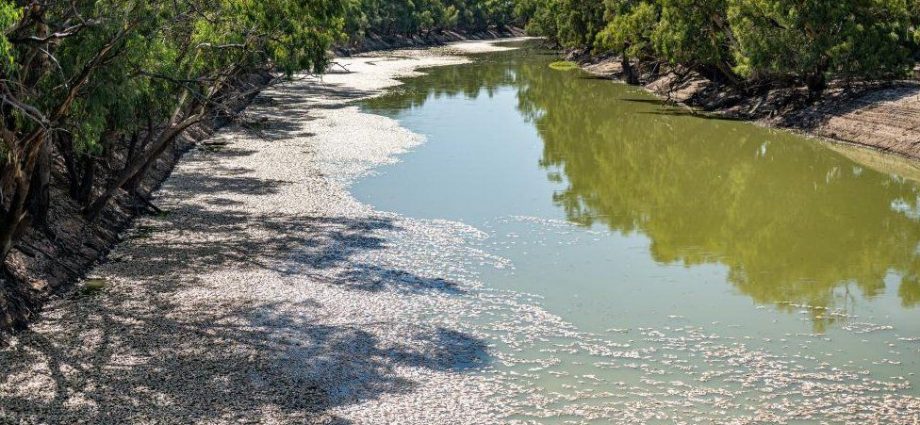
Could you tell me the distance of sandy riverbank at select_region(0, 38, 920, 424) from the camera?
16969mm

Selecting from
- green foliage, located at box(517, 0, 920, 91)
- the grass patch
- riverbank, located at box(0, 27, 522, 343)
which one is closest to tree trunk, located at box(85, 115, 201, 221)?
riverbank, located at box(0, 27, 522, 343)

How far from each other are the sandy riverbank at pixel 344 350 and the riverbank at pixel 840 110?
85.2ft

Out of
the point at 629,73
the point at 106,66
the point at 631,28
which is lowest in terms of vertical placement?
the point at 629,73

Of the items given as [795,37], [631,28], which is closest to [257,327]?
[795,37]

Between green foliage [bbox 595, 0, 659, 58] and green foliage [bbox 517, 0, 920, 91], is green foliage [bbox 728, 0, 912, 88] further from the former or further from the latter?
green foliage [bbox 595, 0, 659, 58]

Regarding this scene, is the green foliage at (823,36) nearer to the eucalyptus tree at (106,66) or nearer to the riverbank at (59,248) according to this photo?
the eucalyptus tree at (106,66)

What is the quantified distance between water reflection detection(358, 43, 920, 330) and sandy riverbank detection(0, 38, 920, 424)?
517 centimetres

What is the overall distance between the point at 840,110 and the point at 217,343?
41417mm

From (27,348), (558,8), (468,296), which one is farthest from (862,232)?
(558,8)

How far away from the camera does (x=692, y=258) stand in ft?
92.7

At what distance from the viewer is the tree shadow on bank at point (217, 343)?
663 inches

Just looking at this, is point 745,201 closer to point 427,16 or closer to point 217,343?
point 217,343

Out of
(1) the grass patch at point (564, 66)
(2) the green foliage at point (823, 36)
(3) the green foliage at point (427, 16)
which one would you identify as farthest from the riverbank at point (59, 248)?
(3) the green foliage at point (427, 16)

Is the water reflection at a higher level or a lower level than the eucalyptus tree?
lower
